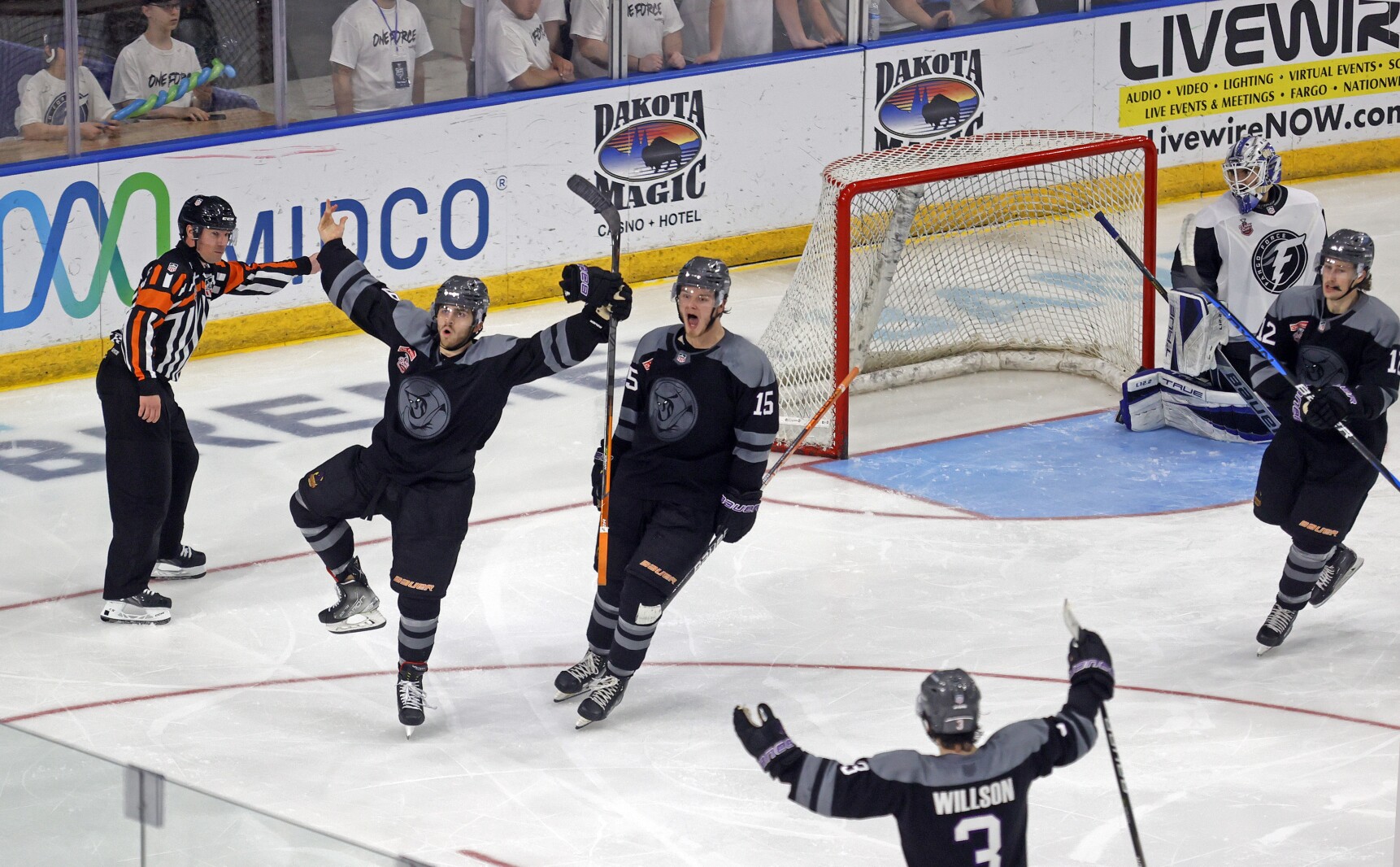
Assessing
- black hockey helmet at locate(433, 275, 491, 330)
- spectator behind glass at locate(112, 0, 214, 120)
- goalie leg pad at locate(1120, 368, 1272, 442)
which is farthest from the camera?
spectator behind glass at locate(112, 0, 214, 120)

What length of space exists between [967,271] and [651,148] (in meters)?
1.95

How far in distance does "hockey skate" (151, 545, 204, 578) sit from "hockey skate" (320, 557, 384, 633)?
110cm

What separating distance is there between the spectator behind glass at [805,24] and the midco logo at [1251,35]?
185 centimetres

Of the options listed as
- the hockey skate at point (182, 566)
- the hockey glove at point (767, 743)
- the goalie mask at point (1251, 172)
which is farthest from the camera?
the goalie mask at point (1251, 172)

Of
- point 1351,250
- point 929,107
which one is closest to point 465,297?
point 1351,250

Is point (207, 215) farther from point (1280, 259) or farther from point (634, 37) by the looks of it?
point (634, 37)

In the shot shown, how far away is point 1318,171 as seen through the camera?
13.0 meters

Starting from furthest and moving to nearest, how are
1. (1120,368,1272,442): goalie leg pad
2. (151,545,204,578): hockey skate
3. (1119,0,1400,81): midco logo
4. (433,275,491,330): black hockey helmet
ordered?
(1119,0,1400,81): midco logo, (1120,368,1272,442): goalie leg pad, (151,545,204,578): hockey skate, (433,275,491,330): black hockey helmet

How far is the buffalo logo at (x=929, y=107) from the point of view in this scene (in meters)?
11.6

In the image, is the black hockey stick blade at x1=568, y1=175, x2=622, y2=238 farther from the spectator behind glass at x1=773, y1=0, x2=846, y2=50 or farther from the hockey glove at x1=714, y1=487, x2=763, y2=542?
the spectator behind glass at x1=773, y1=0, x2=846, y2=50

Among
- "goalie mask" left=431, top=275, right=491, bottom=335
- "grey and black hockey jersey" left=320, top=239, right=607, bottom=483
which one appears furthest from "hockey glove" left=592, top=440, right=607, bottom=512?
"goalie mask" left=431, top=275, right=491, bottom=335

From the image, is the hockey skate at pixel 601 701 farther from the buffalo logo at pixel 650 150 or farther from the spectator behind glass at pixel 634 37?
the spectator behind glass at pixel 634 37

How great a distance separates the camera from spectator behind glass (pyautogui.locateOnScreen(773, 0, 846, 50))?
444 inches

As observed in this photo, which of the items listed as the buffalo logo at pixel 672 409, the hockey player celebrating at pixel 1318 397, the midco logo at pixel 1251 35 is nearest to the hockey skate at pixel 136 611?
the buffalo logo at pixel 672 409
